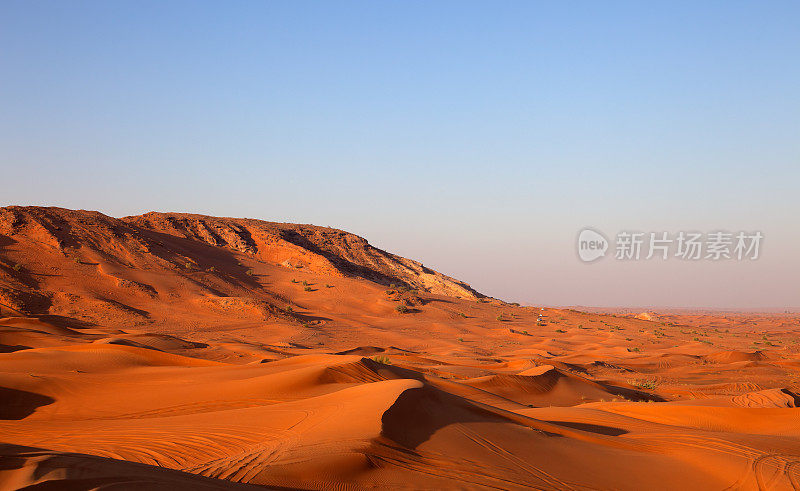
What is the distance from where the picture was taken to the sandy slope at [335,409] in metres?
4.91

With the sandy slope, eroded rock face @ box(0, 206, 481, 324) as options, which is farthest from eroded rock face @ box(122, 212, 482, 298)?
the sandy slope

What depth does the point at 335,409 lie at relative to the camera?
700 cm

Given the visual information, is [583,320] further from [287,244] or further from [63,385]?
[63,385]

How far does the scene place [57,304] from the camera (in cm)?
2516

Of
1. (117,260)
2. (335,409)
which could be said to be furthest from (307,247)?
(335,409)

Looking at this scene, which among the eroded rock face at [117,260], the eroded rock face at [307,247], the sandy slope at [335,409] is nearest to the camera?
the sandy slope at [335,409]

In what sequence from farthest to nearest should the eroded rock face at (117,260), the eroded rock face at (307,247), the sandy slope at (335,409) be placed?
the eroded rock face at (307,247), the eroded rock face at (117,260), the sandy slope at (335,409)

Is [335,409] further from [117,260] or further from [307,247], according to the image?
[307,247]

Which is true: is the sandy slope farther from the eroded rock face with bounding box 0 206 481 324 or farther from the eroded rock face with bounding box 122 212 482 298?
the eroded rock face with bounding box 122 212 482 298

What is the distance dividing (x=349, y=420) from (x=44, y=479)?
11.2 feet

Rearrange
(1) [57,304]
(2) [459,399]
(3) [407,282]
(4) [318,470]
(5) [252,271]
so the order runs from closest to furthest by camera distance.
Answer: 1. (4) [318,470]
2. (2) [459,399]
3. (1) [57,304]
4. (5) [252,271]
5. (3) [407,282]

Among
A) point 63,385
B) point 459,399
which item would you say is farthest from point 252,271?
point 459,399

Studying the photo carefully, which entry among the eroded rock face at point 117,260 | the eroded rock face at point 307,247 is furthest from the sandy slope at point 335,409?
the eroded rock face at point 307,247

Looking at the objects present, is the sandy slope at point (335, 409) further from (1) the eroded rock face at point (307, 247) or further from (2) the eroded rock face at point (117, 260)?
(1) the eroded rock face at point (307, 247)
